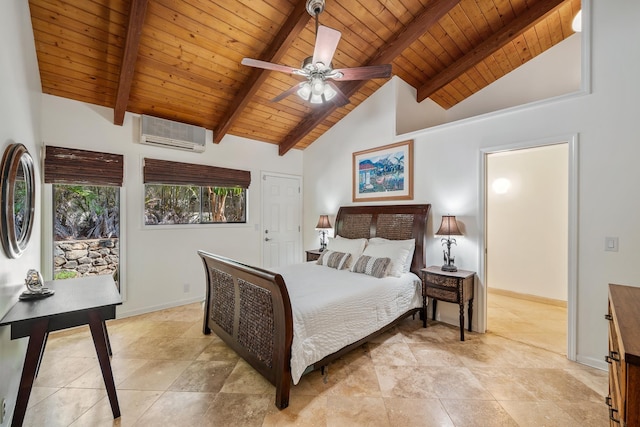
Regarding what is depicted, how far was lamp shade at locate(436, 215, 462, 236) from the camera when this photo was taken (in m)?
3.13

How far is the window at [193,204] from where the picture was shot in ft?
12.6

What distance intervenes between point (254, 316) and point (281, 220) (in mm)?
3067

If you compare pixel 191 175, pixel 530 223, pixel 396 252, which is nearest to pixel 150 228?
pixel 191 175

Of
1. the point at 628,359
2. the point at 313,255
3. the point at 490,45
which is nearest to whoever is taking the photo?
the point at 628,359

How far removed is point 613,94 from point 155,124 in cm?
492

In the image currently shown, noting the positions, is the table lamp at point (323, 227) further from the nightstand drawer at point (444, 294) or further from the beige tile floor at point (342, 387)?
the beige tile floor at point (342, 387)

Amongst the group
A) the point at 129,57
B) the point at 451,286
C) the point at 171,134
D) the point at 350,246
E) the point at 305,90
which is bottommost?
the point at 451,286

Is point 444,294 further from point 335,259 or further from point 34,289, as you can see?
point 34,289

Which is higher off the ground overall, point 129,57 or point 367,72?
point 129,57

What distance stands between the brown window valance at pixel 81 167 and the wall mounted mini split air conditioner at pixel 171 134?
0.45 meters

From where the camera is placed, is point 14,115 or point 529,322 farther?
point 529,322

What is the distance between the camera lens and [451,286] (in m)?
2.98

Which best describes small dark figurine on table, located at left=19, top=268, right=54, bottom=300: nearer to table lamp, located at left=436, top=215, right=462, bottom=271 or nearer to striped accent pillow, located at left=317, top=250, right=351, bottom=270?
striped accent pillow, located at left=317, top=250, right=351, bottom=270

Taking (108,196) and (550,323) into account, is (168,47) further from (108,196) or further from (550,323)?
(550,323)
